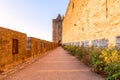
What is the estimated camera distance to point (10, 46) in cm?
961

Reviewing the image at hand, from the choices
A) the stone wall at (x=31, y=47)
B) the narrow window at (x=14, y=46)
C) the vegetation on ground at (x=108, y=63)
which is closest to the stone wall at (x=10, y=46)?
the narrow window at (x=14, y=46)

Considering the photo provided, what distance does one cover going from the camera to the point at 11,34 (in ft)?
31.8

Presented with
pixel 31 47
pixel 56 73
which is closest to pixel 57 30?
pixel 31 47

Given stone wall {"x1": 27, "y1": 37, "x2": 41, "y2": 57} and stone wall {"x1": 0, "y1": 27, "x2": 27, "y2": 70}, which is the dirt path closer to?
stone wall {"x1": 0, "y1": 27, "x2": 27, "y2": 70}

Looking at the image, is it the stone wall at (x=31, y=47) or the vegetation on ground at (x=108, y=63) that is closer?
the vegetation on ground at (x=108, y=63)

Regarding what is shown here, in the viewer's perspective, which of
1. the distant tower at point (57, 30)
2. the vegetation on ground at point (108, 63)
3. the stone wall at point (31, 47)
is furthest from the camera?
the distant tower at point (57, 30)

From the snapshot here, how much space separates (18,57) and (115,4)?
16.8 feet

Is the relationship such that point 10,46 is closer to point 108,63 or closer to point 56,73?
point 56,73


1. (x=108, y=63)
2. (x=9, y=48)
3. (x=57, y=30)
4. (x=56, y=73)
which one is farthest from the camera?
(x=57, y=30)

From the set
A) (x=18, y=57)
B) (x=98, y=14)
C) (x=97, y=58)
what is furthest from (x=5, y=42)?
(x=98, y=14)

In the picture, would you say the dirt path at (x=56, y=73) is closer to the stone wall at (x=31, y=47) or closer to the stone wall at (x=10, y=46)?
the stone wall at (x=10, y=46)

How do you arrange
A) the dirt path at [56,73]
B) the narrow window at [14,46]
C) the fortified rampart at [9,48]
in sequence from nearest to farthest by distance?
the dirt path at [56,73] < the fortified rampart at [9,48] < the narrow window at [14,46]

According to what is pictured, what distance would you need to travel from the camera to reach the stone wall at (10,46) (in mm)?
8333

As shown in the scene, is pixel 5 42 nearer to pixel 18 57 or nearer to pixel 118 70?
pixel 18 57
